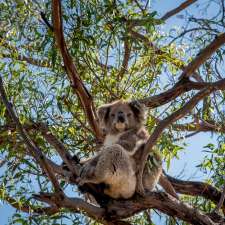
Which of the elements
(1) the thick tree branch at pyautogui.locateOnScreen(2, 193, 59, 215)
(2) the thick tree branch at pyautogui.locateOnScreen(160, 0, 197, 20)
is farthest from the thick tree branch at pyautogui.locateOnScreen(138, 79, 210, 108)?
(2) the thick tree branch at pyautogui.locateOnScreen(160, 0, 197, 20)

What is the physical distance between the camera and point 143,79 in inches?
241

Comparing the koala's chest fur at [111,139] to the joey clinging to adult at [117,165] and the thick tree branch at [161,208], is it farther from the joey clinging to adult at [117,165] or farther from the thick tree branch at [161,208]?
the thick tree branch at [161,208]

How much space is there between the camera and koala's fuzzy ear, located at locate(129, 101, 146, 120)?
18.8 ft

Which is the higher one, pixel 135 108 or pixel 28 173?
pixel 135 108

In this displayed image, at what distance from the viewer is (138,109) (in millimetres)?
5773

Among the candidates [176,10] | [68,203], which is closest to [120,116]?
[68,203]

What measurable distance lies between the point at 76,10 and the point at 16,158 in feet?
4.94

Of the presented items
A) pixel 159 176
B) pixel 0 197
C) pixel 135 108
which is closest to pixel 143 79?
pixel 135 108

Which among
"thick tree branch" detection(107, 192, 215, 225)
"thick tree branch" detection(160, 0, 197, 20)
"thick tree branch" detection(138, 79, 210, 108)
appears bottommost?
"thick tree branch" detection(107, 192, 215, 225)

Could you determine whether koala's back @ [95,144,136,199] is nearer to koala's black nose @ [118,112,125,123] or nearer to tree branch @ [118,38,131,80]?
koala's black nose @ [118,112,125,123]

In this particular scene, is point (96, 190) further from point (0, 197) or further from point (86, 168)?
point (0, 197)

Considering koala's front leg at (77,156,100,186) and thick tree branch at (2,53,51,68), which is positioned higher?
thick tree branch at (2,53,51,68)

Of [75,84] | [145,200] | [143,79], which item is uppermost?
[143,79]

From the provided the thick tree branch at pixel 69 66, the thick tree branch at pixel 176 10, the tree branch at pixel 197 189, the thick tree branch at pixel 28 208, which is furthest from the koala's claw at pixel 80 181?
the thick tree branch at pixel 176 10
